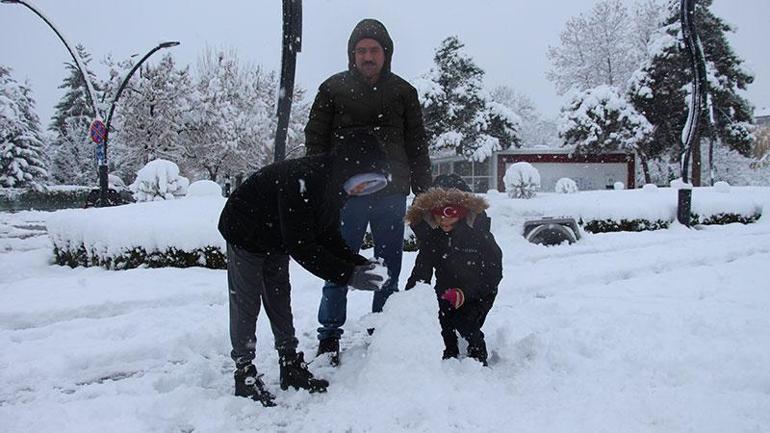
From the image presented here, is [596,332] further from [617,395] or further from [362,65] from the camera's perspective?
[362,65]

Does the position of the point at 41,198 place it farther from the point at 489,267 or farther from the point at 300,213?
the point at 489,267

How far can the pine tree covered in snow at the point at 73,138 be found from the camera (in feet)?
125

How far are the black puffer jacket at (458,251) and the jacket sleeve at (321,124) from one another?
711 mm

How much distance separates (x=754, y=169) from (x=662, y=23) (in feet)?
44.0

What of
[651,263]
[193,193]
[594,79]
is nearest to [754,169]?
[594,79]

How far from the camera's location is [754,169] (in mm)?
32781

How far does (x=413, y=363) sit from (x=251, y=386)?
0.84 m

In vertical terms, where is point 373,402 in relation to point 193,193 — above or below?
below

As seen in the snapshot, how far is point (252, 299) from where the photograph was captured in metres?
2.81

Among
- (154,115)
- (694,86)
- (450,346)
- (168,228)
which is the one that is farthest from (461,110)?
(450,346)

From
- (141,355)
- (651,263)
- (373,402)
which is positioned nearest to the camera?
(373,402)

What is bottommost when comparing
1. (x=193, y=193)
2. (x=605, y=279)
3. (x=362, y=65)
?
(x=605, y=279)

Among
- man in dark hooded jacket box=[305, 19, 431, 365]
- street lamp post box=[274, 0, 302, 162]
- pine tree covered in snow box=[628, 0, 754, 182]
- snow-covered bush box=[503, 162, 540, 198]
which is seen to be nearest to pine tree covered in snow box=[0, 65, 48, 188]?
snow-covered bush box=[503, 162, 540, 198]

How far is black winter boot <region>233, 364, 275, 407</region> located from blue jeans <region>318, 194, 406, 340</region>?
65cm
